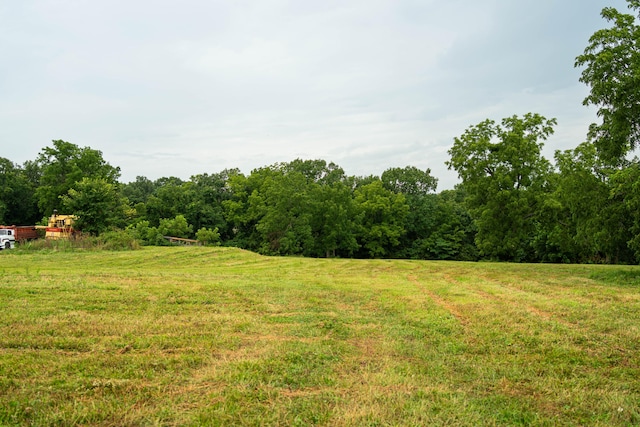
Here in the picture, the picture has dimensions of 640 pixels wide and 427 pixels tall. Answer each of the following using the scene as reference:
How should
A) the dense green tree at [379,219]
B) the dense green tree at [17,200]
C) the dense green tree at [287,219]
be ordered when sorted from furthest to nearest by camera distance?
the dense green tree at [17,200] < the dense green tree at [379,219] < the dense green tree at [287,219]

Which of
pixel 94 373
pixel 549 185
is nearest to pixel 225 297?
pixel 94 373

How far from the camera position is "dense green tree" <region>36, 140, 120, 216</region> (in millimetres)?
42812

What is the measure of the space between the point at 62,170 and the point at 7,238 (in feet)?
56.2

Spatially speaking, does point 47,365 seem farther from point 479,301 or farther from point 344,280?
point 344,280

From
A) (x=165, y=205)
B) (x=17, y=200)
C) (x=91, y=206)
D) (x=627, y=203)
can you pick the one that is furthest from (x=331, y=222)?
(x=17, y=200)

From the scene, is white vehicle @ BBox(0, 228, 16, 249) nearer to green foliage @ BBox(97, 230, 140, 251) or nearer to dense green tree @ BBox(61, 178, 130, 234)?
dense green tree @ BBox(61, 178, 130, 234)

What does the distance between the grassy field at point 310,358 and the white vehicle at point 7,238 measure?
22.1 m

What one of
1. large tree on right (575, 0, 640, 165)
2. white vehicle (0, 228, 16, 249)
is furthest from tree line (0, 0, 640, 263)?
white vehicle (0, 228, 16, 249)

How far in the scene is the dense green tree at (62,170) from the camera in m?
42.8

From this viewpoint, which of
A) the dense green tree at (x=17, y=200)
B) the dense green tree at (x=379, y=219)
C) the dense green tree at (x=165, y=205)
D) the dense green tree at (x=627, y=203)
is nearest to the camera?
the dense green tree at (x=627, y=203)

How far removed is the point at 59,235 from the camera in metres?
25.8

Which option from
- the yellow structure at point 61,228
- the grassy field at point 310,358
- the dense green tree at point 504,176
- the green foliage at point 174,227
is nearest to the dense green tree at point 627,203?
the grassy field at point 310,358

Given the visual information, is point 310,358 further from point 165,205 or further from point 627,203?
point 165,205

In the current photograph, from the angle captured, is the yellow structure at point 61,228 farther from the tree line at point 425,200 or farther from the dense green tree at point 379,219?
the dense green tree at point 379,219
